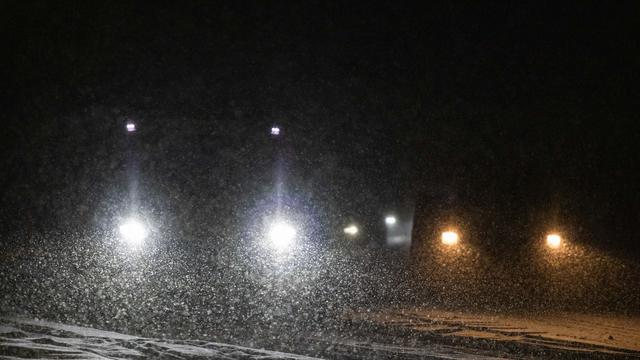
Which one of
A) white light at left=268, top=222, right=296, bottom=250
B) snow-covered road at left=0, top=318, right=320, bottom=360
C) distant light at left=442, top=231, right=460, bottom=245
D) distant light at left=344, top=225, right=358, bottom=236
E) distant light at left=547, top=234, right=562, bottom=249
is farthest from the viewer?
distant light at left=344, top=225, right=358, bottom=236

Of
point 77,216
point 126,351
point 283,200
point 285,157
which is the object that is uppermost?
point 285,157

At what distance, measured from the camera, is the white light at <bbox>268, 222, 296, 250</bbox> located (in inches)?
766

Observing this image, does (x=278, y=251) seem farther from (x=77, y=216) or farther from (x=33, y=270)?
(x=33, y=270)

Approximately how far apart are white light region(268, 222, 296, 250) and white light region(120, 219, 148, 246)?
4108mm

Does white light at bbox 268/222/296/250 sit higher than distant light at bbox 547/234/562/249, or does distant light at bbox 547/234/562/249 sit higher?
distant light at bbox 547/234/562/249

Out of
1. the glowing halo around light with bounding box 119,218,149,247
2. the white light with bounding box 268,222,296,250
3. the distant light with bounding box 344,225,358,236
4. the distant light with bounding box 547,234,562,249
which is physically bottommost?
the glowing halo around light with bounding box 119,218,149,247

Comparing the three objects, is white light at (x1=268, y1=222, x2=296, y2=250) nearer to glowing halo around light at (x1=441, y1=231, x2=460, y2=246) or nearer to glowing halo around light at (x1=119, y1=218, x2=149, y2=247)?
glowing halo around light at (x1=119, y1=218, x2=149, y2=247)

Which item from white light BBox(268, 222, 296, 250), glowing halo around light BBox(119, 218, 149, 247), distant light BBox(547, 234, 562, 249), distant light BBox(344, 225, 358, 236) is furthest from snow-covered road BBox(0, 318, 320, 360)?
distant light BBox(344, 225, 358, 236)

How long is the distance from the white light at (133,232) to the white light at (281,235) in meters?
4.11

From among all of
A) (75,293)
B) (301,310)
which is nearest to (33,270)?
(75,293)

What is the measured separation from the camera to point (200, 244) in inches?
734

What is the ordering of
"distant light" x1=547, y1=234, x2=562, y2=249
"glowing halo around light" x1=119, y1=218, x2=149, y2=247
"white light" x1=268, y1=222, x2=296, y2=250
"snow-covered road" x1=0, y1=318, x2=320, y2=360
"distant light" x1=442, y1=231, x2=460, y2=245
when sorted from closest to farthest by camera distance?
"snow-covered road" x1=0, y1=318, x2=320, y2=360 → "distant light" x1=547, y1=234, x2=562, y2=249 → "glowing halo around light" x1=119, y1=218, x2=149, y2=247 → "distant light" x1=442, y1=231, x2=460, y2=245 → "white light" x1=268, y1=222, x2=296, y2=250

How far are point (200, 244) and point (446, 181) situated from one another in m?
8.07

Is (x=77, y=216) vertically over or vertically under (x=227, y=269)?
over
